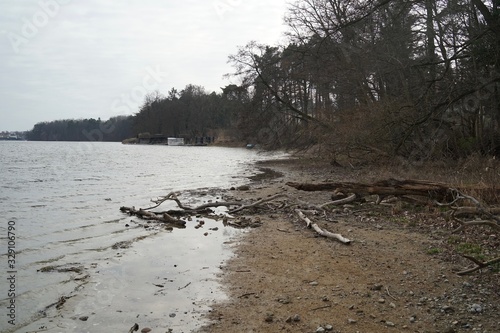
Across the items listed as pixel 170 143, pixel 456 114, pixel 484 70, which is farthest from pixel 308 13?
pixel 170 143

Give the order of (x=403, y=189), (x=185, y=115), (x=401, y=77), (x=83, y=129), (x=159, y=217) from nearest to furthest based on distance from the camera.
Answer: (x=403, y=189) → (x=159, y=217) → (x=401, y=77) → (x=185, y=115) → (x=83, y=129)

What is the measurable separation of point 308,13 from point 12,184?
22.4 meters

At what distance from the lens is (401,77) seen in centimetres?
2147

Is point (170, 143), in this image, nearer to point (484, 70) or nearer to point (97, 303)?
point (484, 70)

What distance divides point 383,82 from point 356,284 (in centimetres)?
2160

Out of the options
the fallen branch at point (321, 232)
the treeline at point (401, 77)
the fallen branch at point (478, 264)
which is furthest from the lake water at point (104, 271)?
the treeline at point (401, 77)

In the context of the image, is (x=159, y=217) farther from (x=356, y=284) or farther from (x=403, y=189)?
(x=356, y=284)

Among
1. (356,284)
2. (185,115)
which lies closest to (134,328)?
(356,284)

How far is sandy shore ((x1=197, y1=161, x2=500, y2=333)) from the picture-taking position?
500 centimetres

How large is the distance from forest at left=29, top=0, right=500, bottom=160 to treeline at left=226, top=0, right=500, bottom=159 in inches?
1.9

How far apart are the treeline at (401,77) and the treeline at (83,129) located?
392ft

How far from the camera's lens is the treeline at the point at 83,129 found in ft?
488

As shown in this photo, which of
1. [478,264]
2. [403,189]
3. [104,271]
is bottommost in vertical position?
[104,271]

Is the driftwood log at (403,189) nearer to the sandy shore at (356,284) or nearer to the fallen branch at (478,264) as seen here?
the sandy shore at (356,284)
